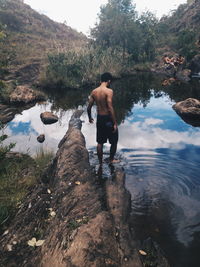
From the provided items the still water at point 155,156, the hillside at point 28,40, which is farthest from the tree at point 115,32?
the still water at point 155,156

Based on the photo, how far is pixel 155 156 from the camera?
684 cm

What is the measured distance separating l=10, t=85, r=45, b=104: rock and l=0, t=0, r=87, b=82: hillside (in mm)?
2319

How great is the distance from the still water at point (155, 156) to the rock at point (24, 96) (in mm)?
865

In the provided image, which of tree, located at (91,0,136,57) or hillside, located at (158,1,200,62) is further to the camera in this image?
tree, located at (91,0,136,57)

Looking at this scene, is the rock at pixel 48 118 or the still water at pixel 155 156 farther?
the rock at pixel 48 118

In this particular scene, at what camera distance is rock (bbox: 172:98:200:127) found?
34.3 feet

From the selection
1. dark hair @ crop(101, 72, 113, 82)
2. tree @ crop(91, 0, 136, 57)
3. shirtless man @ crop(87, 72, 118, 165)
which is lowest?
shirtless man @ crop(87, 72, 118, 165)

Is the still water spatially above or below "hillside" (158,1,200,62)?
below

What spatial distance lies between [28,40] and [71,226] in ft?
137

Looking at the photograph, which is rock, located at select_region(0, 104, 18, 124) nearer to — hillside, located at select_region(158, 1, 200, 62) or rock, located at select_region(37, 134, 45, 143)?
rock, located at select_region(37, 134, 45, 143)

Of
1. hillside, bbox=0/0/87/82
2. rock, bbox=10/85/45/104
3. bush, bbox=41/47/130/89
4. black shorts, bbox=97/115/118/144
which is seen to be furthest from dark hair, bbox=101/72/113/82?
bush, bbox=41/47/130/89

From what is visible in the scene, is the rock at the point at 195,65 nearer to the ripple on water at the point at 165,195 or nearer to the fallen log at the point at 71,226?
the ripple on water at the point at 165,195

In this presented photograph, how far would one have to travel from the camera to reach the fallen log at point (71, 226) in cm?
277

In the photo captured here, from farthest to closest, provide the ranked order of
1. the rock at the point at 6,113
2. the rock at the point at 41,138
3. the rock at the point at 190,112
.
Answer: the rock at the point at 6,113 < the rock at the point at 190,112 < the rock at the point at 41,138
